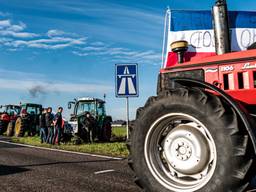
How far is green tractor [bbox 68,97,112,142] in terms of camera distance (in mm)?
15867

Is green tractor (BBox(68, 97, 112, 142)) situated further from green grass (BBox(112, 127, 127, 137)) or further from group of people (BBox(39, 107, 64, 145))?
green grass (BBox(112, 127, 127, 137))

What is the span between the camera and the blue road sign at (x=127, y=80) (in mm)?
10445

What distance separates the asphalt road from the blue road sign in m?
3.00

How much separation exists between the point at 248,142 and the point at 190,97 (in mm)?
651

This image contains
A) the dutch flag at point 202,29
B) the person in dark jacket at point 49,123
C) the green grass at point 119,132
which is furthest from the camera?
the green grass at point 119,132

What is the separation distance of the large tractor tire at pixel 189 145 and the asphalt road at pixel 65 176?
45.7 inches

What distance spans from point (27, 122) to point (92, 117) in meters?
5.61

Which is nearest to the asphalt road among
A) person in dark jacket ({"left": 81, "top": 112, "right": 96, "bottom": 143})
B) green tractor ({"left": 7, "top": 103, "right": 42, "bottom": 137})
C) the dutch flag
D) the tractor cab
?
the dutch flag

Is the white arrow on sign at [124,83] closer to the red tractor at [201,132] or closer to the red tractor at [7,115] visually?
the red tractor at [201,132]

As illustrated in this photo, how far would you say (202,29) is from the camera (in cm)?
962

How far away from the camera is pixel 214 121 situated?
3.15 meters

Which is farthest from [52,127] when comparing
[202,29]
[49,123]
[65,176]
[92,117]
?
[65,176]

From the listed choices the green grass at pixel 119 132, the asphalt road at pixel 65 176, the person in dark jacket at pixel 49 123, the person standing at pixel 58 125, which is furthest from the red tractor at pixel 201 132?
the green grass at pixel 119 132

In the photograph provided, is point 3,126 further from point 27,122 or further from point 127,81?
point 127,81
